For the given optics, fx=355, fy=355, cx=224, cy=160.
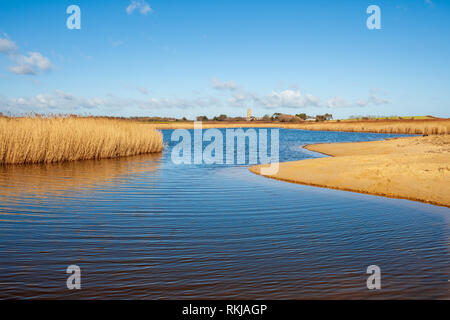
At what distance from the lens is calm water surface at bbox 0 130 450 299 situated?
4.00m

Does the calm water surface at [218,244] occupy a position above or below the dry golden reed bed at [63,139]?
below

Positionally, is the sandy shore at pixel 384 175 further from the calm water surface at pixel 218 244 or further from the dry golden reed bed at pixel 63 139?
the dry golden reed bed at pixel 63 139

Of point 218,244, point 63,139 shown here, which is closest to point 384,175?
point 218,244

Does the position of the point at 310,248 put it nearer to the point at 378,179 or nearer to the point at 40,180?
the point at 378,179

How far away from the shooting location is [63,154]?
1736 cm

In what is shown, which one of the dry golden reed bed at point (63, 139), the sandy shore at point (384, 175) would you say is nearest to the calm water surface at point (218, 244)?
the sandy shore at point (384, 175)

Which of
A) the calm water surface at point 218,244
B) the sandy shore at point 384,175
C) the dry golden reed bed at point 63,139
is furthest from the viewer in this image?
the dry golden reed bed at point 63,139

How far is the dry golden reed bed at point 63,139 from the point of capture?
50.9 feet

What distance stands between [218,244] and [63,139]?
14.4 meters

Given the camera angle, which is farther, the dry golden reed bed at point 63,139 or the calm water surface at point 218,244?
the dry golden reed bed at point 63,139

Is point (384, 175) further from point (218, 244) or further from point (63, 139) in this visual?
point (63, 139)

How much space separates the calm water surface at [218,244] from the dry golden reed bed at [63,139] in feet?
20.5

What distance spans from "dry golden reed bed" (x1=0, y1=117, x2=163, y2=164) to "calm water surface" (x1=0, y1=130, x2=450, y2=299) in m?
6.24

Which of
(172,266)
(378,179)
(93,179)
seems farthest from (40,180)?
(378,179)
